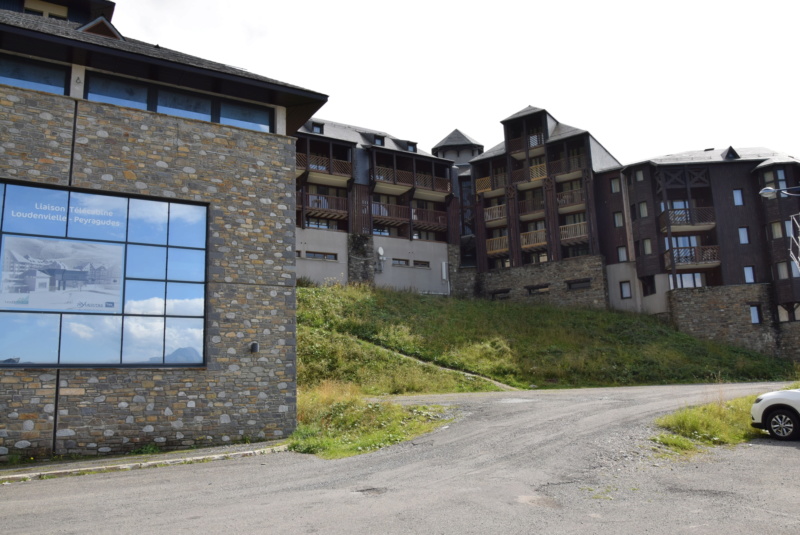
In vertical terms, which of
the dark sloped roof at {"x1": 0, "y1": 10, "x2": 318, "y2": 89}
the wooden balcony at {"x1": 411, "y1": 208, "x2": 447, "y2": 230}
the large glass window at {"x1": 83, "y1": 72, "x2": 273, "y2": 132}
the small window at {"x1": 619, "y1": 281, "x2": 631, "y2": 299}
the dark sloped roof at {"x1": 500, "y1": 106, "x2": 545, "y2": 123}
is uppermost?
the dark sloped roof at {"x1": 500, "y1": 106, "x2": 545, "y2": 123}

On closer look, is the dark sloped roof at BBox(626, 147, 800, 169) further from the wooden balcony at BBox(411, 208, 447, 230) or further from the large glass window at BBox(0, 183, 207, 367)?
the large glass window at BBox(0, 183, 207, 367)

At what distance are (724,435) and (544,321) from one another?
23202 mm

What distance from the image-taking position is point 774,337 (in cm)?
3559

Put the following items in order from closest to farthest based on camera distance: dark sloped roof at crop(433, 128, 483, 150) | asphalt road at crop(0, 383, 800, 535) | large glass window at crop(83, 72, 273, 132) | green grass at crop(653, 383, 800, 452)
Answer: asphalt road at crop(0, 383, 800, 535) < green grass at crop(653, 383, 800, 452) < large glass window at crop(83, 72, 273, 132) < dark sloped roof at crop(433, 128, 483, 150)

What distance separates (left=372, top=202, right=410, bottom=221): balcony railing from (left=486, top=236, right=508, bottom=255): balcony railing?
654 cm

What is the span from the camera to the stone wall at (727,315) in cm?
3556

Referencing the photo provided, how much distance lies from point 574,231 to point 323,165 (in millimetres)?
17524

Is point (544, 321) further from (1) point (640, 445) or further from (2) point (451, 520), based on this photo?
(2) point (451, 520)

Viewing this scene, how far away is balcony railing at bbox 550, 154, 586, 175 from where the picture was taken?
42.7m

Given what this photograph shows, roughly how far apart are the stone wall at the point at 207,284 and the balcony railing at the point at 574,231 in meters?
29.4

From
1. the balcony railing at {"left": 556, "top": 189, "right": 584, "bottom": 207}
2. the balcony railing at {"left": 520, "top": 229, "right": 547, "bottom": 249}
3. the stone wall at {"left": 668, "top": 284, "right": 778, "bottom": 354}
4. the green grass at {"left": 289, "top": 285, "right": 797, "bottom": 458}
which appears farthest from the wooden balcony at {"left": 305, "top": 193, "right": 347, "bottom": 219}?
the stone wall at {"left": 668, "top": 284, "right": 778, "bottom": 354}

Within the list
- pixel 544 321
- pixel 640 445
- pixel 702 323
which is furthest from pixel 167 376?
pixel 702 323

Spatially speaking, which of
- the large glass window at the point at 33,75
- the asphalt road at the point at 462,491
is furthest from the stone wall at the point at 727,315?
the large glass window at the point at 33,75

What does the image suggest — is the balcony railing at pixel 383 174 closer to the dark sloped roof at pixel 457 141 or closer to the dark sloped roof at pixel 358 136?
the dark sloped roof at pixel 358 136
